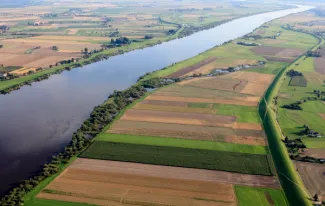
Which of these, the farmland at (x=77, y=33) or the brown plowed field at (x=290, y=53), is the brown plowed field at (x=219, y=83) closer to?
the farmland at (x=77, y=33)

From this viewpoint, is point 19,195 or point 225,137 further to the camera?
point 225,137

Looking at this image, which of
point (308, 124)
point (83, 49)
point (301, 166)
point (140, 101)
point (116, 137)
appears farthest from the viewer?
point (83, 49)

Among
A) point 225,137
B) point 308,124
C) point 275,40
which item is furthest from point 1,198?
point 275,40

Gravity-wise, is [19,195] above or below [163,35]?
below

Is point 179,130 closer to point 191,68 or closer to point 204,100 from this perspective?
point 204,100

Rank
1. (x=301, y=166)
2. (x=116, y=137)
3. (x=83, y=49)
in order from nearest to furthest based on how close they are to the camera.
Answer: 1. (x=301, y=166)
2. (x=116, y=137)
3. (x=83, y=49)

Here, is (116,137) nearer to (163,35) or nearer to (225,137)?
(225,137)

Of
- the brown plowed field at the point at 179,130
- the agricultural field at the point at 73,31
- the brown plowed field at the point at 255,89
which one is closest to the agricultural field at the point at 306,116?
the brown plowed field at the point at 255,89
